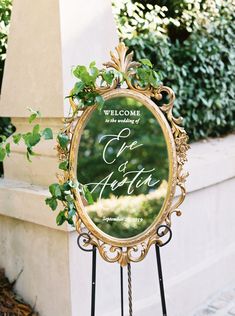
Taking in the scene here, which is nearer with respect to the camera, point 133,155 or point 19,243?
point 133,155

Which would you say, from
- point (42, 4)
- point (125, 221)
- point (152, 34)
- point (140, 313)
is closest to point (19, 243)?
point (140, 313)

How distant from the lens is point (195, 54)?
184 inches

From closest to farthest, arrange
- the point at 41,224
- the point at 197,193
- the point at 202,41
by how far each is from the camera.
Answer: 1. the point at 41,224
2. the point at 197,193
3. the point at 202,41

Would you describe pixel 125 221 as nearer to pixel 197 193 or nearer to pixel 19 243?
pixel 19 243

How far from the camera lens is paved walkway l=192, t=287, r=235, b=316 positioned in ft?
11.9

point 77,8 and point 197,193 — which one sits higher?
point 77,8

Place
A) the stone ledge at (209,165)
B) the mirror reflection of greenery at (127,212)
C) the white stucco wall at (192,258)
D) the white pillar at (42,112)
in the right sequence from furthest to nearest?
the stone ledge at (209,165)
the white stucco wall at (192,258)
the white pillar at (42,112)
the mirror reflection of greenery at (127,212)

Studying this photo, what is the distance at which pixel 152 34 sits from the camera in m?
4.37

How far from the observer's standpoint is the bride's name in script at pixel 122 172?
2180mm

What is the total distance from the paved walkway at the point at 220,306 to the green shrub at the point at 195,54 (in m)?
1.64

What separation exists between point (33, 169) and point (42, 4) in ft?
→ 3.20

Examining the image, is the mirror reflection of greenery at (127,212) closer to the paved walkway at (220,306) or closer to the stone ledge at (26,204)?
the stone ledge at (26,204)

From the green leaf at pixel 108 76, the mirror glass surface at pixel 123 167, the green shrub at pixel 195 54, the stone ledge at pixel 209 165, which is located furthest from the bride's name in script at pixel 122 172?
the green shrub at pixel 195 54

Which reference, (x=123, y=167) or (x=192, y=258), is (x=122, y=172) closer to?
(x=123, y=167)
